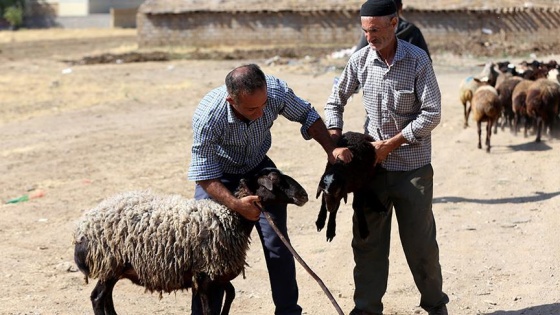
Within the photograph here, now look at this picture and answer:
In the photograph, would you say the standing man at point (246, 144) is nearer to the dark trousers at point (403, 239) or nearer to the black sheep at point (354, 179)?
the black sheep at point (354, 179)

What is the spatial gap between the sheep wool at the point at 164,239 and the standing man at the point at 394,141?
3.13ft

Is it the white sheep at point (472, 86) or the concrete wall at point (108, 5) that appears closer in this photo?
the white sheep at point (472, 86)

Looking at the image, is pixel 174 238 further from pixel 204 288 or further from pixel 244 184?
pixel 244 184

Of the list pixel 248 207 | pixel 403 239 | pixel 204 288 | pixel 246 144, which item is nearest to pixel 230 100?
pixel 246 144

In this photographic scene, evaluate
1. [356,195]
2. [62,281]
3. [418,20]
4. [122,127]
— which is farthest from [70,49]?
[356,195]

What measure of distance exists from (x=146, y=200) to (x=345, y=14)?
25.2 m

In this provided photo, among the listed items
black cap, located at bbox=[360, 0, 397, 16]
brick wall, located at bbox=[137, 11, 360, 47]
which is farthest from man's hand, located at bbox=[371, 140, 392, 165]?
brick wall, located at bbox=[137, 11, 360, 47]

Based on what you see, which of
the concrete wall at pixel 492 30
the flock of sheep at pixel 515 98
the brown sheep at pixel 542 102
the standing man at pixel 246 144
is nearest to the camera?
the standing man at pixel 246 144

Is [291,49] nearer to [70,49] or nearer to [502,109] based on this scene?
[70,49]

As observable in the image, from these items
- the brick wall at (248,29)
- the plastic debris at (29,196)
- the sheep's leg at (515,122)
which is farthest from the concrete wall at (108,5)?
the plastic debris at (29,196)

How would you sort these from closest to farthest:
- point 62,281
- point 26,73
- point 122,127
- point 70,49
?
1. point 62,281
2. point 122,127
3. point 26,73
4. point 70,49

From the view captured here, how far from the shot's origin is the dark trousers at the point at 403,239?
595cm

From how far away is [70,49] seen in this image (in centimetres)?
3528

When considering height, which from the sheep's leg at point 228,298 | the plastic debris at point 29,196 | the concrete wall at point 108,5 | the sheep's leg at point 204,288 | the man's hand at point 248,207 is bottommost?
the concrete wall at point 108,5
